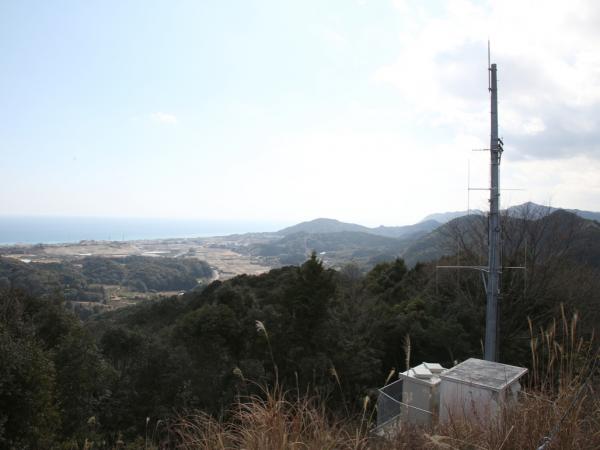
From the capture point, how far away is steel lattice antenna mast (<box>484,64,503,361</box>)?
5.51 m

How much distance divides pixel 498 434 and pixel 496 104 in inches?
200

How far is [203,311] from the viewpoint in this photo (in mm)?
12781

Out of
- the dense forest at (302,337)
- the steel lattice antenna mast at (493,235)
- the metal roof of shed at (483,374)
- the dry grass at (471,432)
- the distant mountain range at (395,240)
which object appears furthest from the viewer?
the distant mountain range at (395,240)

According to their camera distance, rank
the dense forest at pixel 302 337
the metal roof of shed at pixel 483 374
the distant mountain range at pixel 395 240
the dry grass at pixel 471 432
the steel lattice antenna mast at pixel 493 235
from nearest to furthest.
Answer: the dry grass at pixel 471 432 < the metal roof of shed at pixel 483 374 < the steel lattice antenna mast at pixel 493 235 < the dense forest at pixel 302 337 < the distant mountain range at pixel 395 240

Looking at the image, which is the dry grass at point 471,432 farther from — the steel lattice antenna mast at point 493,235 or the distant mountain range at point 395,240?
the distant mountain range at point 395,240

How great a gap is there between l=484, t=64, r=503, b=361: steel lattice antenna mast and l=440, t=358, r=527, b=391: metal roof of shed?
413 millimetres

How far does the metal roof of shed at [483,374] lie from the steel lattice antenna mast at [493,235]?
1.36 feet

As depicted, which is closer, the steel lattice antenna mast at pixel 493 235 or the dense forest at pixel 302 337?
the steel lattice antenna mast at pixel 493 235

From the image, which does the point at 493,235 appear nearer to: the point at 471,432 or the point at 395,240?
the point at 471,432

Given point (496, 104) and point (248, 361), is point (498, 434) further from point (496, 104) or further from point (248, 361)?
point (248, 361)

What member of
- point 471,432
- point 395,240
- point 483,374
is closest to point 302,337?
point 483,374

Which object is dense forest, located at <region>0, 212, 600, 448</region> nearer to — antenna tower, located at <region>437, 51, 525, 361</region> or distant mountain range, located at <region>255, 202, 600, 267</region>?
distant mountain range, located at <region>255, 202, 600, 267</region>

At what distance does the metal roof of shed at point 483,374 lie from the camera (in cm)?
439

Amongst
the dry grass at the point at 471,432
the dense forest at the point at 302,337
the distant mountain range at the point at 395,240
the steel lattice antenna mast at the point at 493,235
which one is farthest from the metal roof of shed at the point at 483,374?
the distant mountain range at the point at 395,240
